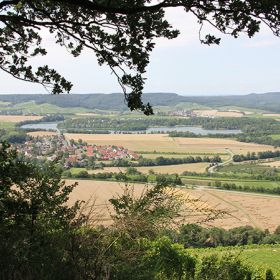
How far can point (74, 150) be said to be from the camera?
108m

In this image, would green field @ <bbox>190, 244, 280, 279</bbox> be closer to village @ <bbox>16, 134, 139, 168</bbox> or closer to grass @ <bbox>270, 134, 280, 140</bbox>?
village @ <bbox>16, 134, 139, 168</bbox>

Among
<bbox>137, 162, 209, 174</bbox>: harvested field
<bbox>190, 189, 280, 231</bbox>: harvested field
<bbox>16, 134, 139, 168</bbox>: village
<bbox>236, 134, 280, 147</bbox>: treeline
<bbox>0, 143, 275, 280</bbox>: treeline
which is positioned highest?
<bbox>0, 143, 275, 280</bbox>: treeline

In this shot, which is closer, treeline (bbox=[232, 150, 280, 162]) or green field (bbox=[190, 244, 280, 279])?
green field (bbox=[190, 244, 280, 279])

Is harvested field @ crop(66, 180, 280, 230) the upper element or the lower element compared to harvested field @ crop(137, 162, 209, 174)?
lower

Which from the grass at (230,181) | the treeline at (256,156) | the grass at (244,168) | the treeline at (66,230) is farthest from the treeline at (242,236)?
the treeline at (256,156)

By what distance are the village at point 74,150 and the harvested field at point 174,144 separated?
24.7 ft

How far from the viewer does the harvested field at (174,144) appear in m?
118

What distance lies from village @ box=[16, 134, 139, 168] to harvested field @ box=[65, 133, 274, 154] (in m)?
7.52

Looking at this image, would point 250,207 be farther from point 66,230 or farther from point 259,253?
point 66,230

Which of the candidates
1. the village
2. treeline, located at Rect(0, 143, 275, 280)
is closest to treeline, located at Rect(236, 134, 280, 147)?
the village

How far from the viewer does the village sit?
89.3 metres

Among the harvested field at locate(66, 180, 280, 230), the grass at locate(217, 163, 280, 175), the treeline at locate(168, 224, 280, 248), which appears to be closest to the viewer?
the treeline at locate(168, 224, 280, 248)

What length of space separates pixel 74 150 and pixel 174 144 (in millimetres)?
33196

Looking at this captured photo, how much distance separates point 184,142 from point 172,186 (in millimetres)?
125055
